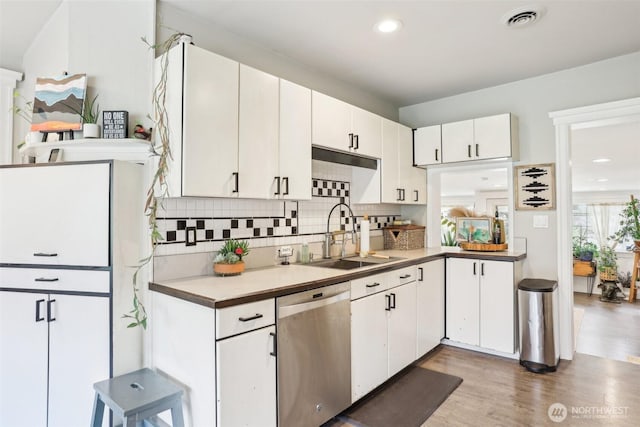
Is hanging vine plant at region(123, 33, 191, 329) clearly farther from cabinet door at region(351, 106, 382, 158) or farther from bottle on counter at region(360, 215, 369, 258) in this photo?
bottle on counter at region(360, 215, 369, 258)

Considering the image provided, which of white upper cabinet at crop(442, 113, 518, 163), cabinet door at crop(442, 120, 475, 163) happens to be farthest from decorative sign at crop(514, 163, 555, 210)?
cabinet door at crop(442, 120, 475, 163)

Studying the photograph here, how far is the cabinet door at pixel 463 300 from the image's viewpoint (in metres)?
3.31

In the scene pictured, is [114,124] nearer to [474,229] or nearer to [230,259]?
[230,259]

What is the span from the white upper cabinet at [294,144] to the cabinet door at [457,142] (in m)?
1.76

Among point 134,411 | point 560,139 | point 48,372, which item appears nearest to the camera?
point 134,411

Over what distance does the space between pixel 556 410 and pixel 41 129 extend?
3.66 metres

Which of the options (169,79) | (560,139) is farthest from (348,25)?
(560,139)

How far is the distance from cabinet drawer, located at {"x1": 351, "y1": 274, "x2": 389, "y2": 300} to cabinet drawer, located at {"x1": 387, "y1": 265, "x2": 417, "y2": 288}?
0.22 ft

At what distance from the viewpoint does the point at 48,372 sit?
1913 mm

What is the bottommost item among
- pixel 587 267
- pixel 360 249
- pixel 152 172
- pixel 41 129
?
pixel 587 267

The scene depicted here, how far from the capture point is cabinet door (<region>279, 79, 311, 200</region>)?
241cm

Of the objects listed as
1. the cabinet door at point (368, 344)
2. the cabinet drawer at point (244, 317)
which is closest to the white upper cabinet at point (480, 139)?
the cabinet door at point (368, 344)

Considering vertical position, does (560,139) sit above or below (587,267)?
above

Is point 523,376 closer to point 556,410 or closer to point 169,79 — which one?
point 556,410
